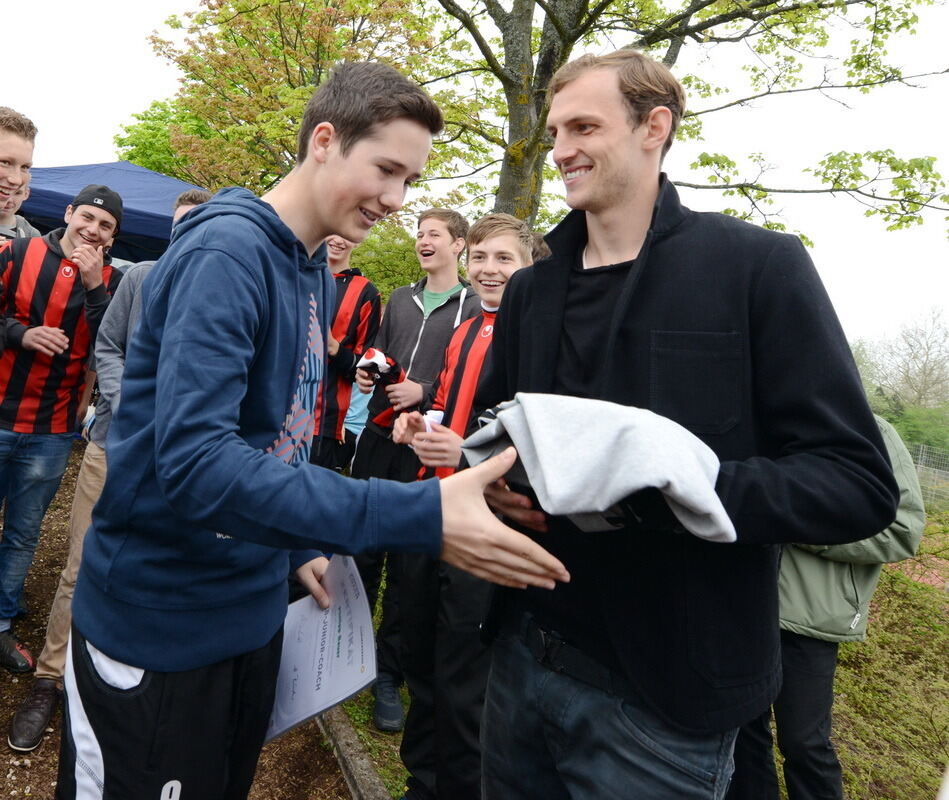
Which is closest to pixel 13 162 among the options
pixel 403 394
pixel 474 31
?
pixel 403 394

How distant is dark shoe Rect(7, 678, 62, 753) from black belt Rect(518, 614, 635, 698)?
274 cm

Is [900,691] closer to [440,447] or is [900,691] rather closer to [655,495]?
[440,447]

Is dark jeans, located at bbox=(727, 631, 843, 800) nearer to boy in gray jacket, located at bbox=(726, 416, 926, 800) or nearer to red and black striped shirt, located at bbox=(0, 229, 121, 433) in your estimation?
boy in gray jacket, located at bbox=(726, 416, 926, 800)

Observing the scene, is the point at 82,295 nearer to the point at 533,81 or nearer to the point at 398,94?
the point at 398,94

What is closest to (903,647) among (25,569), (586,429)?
(586,429)

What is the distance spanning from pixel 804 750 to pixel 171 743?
251 cm

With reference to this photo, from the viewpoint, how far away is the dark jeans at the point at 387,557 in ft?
12.8

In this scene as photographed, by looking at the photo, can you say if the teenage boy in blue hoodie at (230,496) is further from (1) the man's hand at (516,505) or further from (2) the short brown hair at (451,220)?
(2) the short brown hair at (451,220)

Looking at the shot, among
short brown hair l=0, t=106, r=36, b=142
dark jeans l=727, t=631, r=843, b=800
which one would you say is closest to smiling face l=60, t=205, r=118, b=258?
short brown hair l=0, t=106, r=36, b=142

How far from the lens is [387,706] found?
3732 millimetres

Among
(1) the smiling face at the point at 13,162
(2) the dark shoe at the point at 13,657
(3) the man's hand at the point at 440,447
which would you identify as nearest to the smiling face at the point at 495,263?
(3) the man's hand at the point at 440,447

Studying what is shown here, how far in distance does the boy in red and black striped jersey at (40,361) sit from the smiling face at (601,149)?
10.3 ft

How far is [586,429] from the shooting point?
1.14 m

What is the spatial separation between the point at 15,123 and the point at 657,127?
13.3ft
